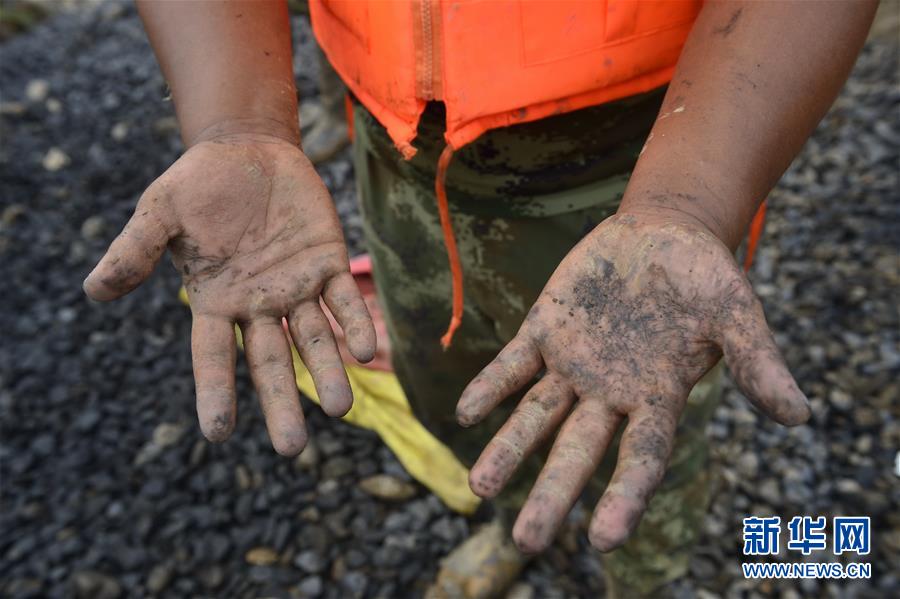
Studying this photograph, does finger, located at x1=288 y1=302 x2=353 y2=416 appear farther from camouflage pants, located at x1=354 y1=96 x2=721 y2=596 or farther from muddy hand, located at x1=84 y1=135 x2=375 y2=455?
camouflage pants, located at x1=354 y1=96 x2=721 y2=596

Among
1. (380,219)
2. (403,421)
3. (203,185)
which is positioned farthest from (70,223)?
(203,185)

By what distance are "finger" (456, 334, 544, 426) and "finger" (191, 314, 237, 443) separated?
0.41m

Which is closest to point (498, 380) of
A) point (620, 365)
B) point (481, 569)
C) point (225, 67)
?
point (620, 365)

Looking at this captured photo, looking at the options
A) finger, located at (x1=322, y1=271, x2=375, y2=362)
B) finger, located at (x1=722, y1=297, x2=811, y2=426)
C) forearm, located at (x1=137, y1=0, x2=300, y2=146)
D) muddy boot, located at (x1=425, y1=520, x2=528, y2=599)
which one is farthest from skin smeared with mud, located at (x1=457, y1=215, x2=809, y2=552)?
muddy boot, located at (x1=425, y1=520, x2=528, y2=599)

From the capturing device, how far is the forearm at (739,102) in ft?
4.91

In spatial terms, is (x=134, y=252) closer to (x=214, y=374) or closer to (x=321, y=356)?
(x=214, y=374)

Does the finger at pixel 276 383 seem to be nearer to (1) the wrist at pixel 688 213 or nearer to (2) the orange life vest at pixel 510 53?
(2) the orange life vest at pixel 510 53

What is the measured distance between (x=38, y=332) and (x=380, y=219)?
2311mm

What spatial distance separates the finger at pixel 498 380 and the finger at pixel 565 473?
110mm

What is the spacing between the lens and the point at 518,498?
2.50m

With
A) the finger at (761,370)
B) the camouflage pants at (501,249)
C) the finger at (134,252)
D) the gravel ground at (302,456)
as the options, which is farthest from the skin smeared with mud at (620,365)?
the gravel ground at (302,456)

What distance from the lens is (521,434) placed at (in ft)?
4.61

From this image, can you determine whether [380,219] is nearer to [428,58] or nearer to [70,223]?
[428,58]

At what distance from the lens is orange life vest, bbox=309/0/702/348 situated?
155 cm
